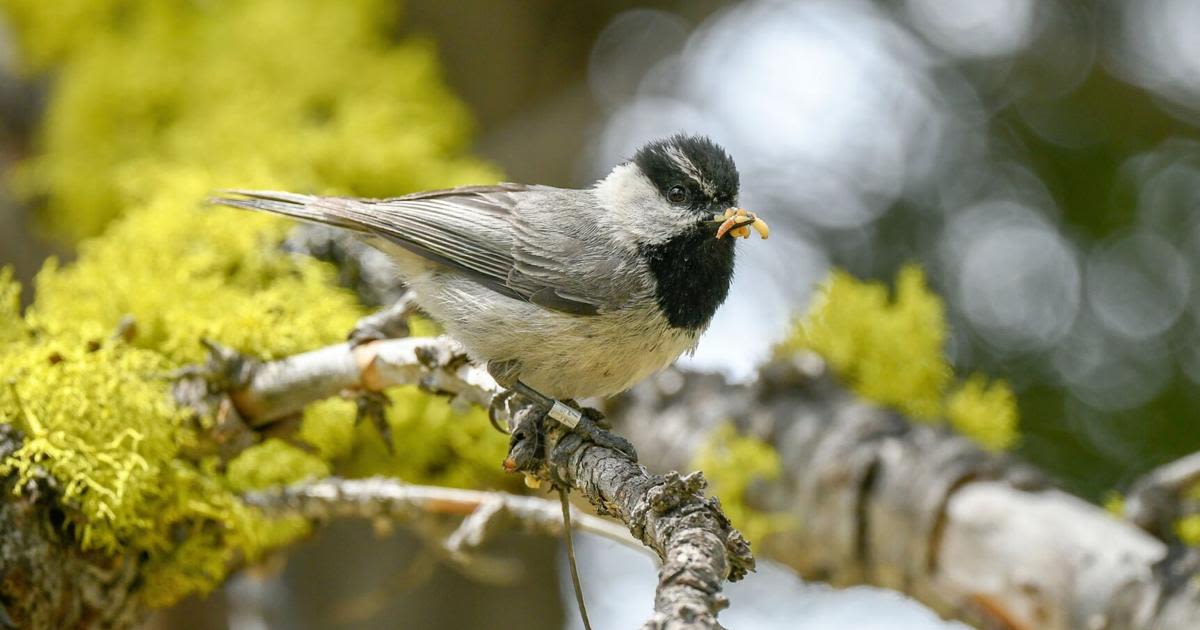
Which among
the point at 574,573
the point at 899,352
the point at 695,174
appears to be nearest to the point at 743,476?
the point at 899,352

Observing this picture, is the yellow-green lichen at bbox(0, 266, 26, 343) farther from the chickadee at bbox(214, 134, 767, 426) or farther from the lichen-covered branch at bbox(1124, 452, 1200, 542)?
the lichen-covered branch at bbox(1124, 452, 1200, 542)

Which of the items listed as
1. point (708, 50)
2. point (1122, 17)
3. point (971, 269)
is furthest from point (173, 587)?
point (1122, 17)

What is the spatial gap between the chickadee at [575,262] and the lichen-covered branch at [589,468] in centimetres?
12

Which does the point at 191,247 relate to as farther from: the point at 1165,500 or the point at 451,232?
the point at 1165,500

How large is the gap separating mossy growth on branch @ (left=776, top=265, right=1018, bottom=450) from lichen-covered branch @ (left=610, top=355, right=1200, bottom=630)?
0.11m

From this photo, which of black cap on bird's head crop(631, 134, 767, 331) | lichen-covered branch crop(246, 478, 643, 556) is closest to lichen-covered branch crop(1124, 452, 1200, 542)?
black cap on bird's head crop(631, 134, 767, 331)

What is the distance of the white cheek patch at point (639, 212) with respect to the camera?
243cm

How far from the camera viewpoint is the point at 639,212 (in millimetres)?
2492

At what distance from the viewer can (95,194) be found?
417 centimetres

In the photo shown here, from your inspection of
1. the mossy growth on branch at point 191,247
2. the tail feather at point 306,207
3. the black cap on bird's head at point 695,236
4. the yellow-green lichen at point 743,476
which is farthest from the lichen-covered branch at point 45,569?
the yellow-green lichen at point 743,476

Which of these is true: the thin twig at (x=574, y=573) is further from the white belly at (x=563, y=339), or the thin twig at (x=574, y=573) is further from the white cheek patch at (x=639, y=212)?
the white cheek patch at (x=639, y=212)

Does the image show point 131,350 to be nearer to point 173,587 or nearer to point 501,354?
point 173,587

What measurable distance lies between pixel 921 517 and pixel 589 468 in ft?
4.06

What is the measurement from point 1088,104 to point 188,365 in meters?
4.03
